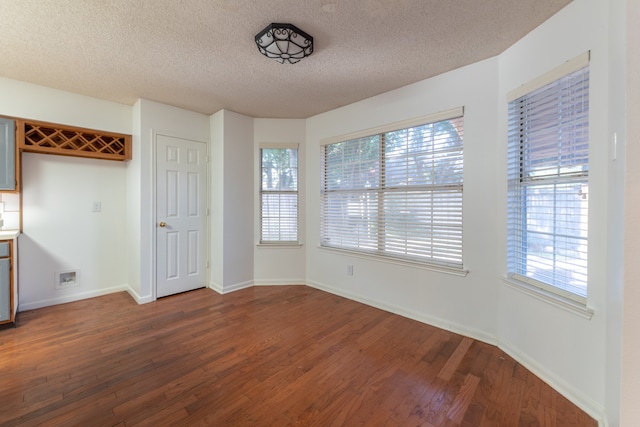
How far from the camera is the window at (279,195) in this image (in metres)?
3.78

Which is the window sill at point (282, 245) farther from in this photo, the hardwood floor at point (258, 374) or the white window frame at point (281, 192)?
the hardwood floor at point (258, 374)

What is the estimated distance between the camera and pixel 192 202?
3.50 m

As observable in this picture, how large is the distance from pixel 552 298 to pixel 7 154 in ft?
15.8

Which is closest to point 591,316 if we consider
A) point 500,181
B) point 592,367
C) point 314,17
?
point 592,367

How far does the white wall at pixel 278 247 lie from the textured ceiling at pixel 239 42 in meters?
0.83

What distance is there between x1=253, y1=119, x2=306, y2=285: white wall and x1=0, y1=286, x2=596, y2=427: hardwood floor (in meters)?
1.01

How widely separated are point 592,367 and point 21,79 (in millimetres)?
5262

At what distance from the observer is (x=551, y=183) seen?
1737 millimetres

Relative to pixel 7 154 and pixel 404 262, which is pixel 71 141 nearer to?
pixel 7 154

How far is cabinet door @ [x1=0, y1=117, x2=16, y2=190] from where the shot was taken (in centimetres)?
246

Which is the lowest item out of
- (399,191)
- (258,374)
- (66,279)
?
(258,374)

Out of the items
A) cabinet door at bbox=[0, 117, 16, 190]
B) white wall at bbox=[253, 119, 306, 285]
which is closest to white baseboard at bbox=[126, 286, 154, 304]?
white wall at bbox=[253, 119, 306, 285]

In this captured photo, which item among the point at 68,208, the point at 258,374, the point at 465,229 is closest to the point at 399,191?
the point at 465,229

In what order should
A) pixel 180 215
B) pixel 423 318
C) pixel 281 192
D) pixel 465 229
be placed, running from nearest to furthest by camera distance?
pixel 465 229, pixel 423 318, pixel 180 215, pixel 281 192
